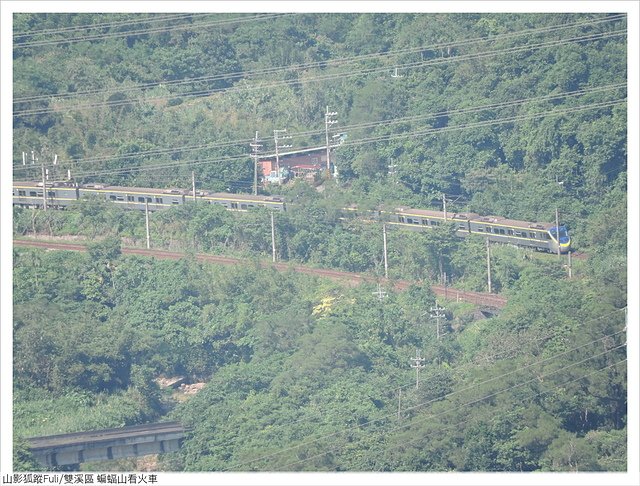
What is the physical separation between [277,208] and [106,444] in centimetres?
1361

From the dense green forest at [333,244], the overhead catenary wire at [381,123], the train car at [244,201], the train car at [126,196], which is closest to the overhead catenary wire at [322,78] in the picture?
the dense green forest at [333,244]

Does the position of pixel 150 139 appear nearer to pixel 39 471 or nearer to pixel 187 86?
pixel 187 86

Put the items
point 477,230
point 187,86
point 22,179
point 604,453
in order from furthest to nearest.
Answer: point 187,86
point 22,179
point 477,230
point 604,453

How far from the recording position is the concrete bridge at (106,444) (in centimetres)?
4700

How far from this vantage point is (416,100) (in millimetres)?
64312

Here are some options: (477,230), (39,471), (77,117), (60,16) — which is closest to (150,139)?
(77,117)

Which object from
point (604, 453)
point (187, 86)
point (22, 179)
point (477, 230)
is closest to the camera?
point (604, 453)

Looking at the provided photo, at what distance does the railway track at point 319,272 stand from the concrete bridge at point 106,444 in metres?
8.80

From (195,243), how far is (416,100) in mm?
9555

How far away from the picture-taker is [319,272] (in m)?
56.5

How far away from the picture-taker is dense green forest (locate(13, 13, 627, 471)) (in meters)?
47.2

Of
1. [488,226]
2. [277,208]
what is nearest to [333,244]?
[277,208]

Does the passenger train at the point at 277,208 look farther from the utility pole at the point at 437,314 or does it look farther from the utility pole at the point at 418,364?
the utility pole at the point at 418,364

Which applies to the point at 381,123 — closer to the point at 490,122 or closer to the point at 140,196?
the point at 490,122
